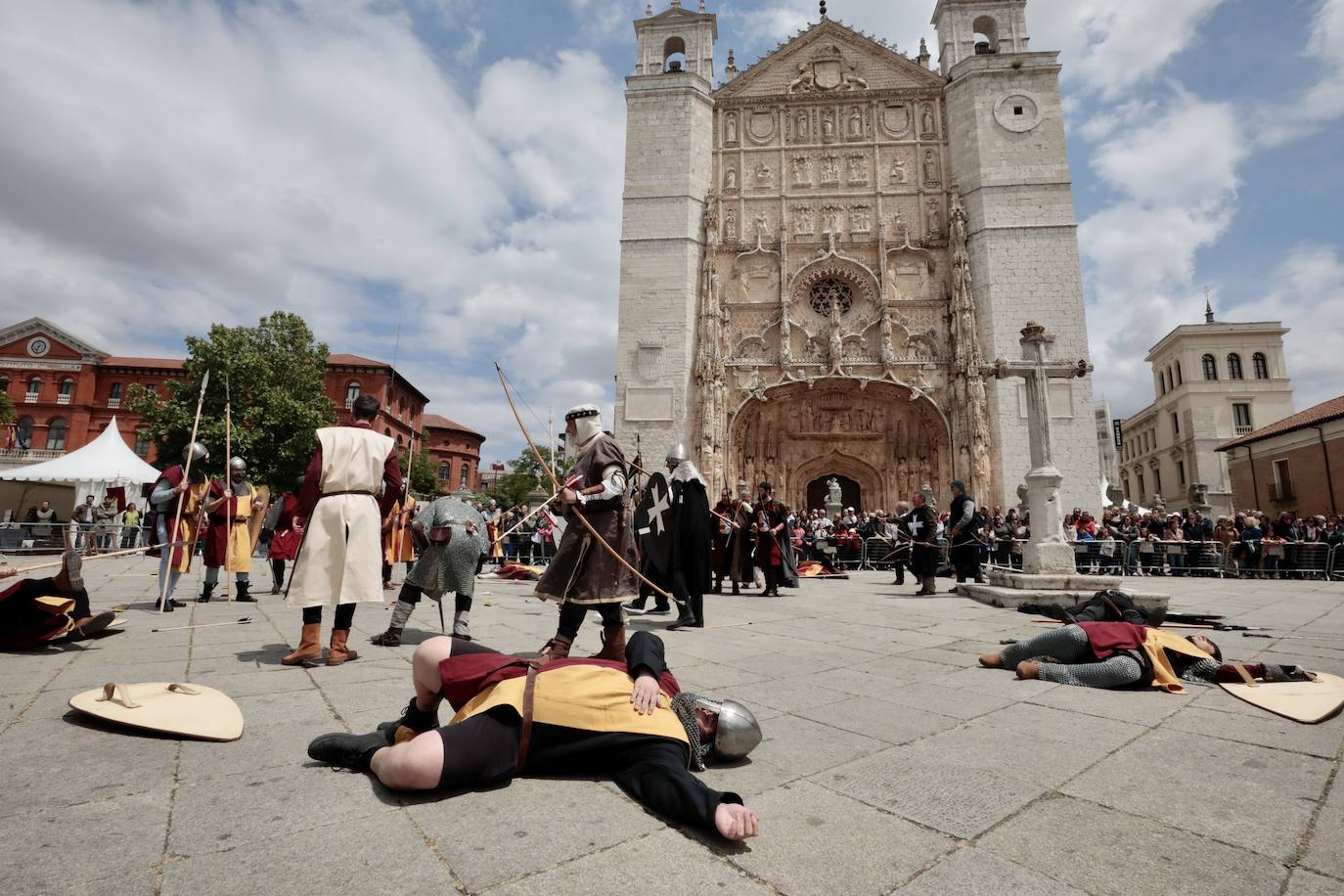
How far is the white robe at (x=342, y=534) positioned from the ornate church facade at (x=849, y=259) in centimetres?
1625

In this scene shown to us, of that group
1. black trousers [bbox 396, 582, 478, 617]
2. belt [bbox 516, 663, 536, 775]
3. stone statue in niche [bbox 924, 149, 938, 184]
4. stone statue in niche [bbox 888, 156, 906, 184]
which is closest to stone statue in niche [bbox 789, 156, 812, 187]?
stone statue in niche [bbox 888, 156, 906, 184]

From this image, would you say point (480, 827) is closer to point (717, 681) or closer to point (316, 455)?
point (717, 681)

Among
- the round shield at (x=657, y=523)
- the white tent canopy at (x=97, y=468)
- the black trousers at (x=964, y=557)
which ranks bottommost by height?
the black trousers at (x=964, y=557)

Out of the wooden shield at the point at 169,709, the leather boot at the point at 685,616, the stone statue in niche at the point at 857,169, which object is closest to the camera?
the wooden shield at the point at 169,709

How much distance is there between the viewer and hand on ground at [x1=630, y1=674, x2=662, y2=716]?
2010 millimetres

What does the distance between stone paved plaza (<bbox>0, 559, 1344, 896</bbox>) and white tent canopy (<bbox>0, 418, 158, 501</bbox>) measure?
15.8 metres

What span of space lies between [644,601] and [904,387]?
51.4ft

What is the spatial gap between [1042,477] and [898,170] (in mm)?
18356

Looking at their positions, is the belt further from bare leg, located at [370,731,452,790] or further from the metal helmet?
the metal helmet

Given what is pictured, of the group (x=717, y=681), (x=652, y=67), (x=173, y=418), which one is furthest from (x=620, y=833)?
(x=173, y=418)

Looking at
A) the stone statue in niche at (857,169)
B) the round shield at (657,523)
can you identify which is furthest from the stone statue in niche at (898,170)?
the round shield at (657,523)

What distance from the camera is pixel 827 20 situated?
78.3 feet

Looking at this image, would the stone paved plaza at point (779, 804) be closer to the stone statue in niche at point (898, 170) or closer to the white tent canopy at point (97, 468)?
the white tent canopy at point (97, 468)

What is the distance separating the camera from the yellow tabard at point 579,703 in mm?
1963
